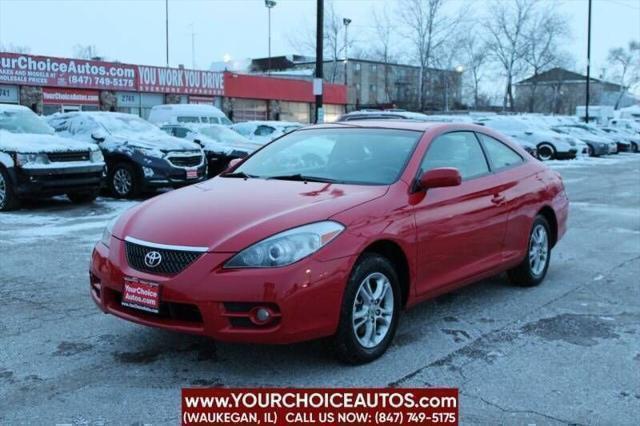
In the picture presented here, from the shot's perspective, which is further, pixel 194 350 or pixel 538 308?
pixel 538 308

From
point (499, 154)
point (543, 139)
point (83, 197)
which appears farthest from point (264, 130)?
point (499, 154)

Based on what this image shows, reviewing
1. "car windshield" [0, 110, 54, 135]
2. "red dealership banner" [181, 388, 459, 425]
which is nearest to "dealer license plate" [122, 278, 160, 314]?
"red dealership banner" [181, 388, 459, 425]

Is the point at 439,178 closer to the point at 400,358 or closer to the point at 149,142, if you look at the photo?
the point at 400,358

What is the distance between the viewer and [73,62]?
3162cm

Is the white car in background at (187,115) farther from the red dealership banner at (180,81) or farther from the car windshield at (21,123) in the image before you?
the red dealership banner at (180,81)

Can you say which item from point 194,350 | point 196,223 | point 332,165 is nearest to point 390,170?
point 332,165

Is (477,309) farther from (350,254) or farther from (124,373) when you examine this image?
(124,373)

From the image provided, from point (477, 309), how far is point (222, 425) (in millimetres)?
2833

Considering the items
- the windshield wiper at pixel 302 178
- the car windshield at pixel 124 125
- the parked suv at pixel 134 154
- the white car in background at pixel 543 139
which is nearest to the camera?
the windshield wiper at pixel 302 178

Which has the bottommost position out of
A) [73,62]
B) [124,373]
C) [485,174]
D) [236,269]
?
[124,373]

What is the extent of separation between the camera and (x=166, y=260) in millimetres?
4027

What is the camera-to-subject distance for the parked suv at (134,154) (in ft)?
42.1

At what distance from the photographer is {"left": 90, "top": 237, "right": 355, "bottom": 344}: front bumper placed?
383cm

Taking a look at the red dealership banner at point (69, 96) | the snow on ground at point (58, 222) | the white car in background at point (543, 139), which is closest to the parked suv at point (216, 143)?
the snow on ground at point (58, 222)
